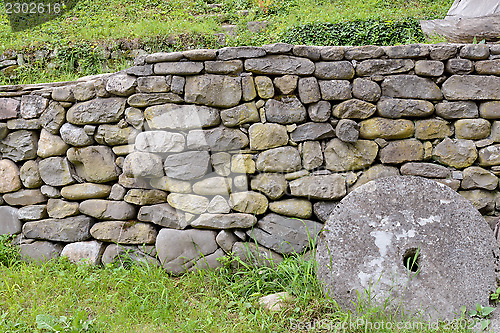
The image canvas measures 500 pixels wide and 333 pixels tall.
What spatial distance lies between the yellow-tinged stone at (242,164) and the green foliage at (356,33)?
2.53m

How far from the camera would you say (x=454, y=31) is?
3.38 m

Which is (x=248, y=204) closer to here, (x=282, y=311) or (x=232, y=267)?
(x=232, y=267)

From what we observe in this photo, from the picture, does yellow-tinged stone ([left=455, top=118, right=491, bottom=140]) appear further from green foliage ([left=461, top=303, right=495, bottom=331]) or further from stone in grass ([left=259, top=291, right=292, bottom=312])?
stone in grass ([left=259, top=291, right=292, bottom=312])

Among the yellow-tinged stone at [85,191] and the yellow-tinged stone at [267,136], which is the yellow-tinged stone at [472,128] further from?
the yellow-tinged stone at [85,191]

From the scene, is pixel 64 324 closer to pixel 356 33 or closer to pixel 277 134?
pixel 277 134

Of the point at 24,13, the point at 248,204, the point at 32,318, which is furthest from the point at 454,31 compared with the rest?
the point at 24,13

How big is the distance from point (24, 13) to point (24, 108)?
4.19 m

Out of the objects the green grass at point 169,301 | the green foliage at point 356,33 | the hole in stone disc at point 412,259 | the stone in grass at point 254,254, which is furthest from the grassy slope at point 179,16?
the hole in stone disc at point 412,259

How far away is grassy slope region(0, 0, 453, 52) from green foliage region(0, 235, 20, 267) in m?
2.99

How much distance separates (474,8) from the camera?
3.47 meters

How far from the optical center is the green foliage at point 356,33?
15.9 ft

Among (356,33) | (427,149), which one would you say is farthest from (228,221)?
(356,33)

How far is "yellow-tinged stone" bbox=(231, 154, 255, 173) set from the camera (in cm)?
304

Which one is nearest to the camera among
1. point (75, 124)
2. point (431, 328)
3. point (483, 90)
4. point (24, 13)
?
point (431, 328)
